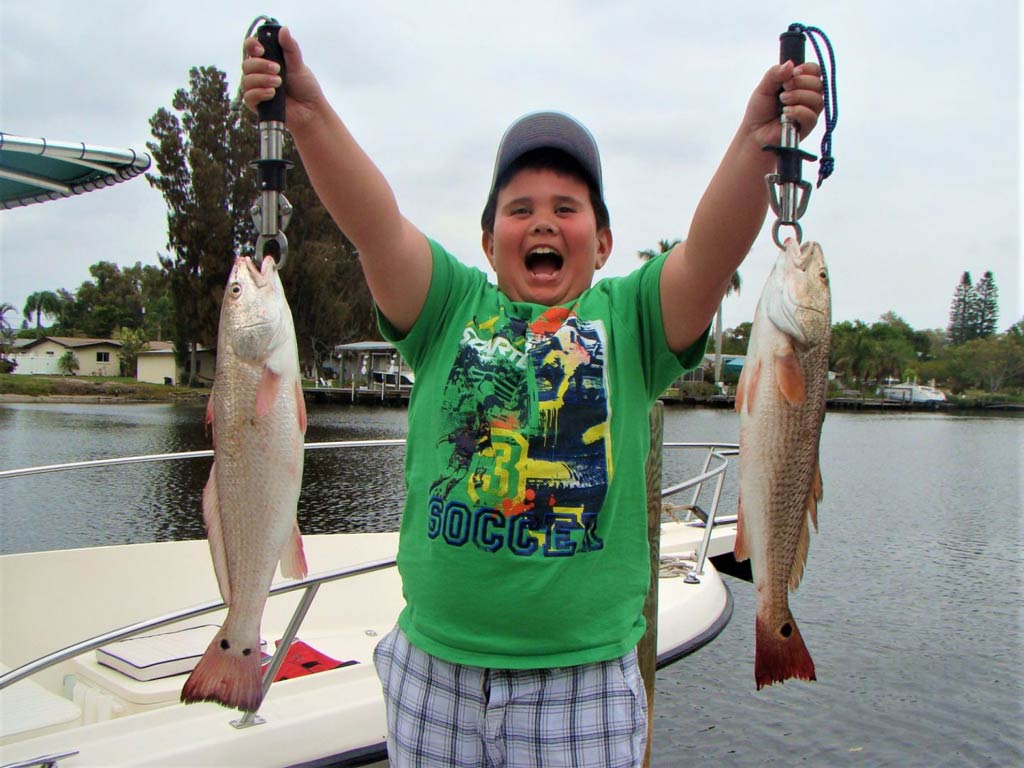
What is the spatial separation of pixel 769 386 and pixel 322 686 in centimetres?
278

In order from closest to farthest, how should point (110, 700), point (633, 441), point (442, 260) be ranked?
point (633, 441) → point (442, 260) → point (110, 700)

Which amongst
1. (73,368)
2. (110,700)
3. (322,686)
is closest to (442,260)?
(322,686)

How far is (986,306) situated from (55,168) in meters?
114

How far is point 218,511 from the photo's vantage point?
211 centimetres

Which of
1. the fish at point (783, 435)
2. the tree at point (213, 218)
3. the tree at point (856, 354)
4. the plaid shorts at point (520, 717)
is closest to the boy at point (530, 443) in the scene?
the plaid shorts at point (520, 717)

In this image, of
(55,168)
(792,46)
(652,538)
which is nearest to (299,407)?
(792,46)

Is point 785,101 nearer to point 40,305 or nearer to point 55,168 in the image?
point 55,168

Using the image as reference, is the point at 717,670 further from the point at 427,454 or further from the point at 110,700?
the point at 427,454

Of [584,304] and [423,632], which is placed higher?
[584,304]

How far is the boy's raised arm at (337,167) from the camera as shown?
6.65 ft

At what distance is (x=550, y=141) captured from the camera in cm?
233

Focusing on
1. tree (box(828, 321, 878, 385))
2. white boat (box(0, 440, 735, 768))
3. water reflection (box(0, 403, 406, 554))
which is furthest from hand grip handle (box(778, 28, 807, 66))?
tree (box(828, 321, 878, 385))

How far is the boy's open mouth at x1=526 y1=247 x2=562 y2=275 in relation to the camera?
2.33 meters

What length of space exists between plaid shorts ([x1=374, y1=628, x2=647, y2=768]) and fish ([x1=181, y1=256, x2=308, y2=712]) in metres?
0.44
